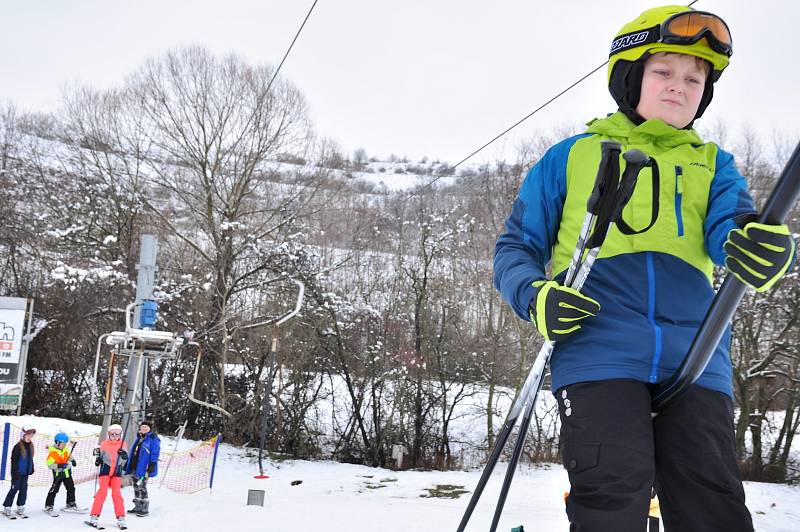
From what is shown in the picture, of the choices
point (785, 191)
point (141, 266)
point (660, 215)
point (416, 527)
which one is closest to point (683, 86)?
point (660, 215)

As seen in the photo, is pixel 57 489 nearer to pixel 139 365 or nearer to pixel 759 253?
pixel 139 365

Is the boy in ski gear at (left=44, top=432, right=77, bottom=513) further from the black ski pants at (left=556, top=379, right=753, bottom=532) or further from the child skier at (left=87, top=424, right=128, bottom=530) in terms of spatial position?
the black ski pants at (left=556, top=379, right=753, bottom=532)

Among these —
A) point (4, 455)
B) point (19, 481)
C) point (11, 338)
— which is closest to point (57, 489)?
point (19, 481)

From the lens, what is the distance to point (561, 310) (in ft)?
4.61

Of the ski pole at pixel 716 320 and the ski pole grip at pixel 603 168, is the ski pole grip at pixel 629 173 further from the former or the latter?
the ski pole at pixel 716 320

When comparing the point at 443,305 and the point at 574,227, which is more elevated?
the point at 443,305

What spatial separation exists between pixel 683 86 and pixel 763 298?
17.1 meters

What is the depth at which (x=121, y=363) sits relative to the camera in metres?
18.7

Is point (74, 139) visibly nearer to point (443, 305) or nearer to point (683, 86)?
point (443, 305)

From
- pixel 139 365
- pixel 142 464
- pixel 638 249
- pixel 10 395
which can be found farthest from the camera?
pixel 10 395

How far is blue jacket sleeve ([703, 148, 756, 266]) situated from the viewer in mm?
1514

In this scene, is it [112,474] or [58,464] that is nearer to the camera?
[112,474]

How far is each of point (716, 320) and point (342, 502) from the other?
12.2 meters

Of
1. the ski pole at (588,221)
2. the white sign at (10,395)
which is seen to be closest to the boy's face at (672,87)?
the ski pole at (588,221)
